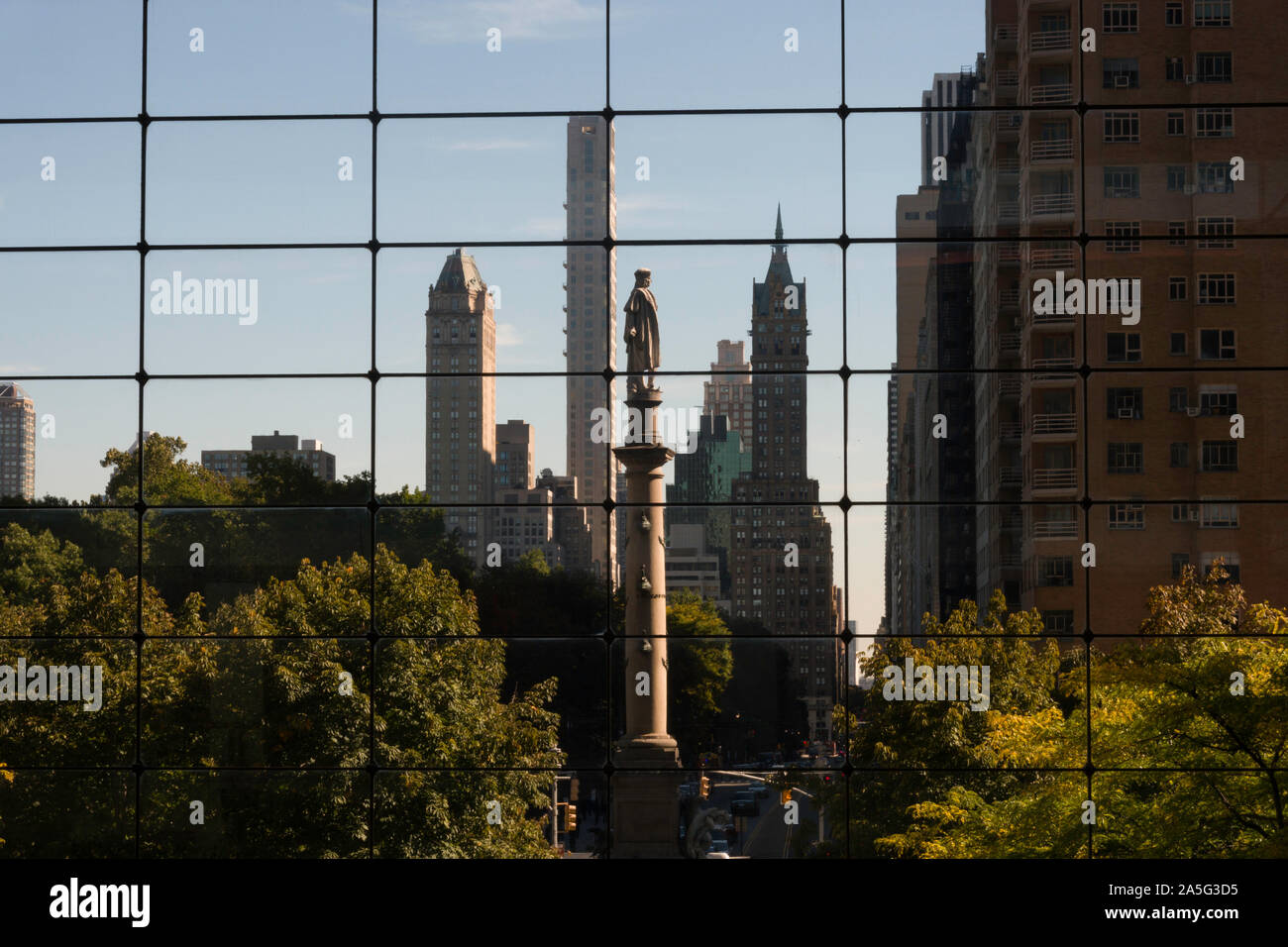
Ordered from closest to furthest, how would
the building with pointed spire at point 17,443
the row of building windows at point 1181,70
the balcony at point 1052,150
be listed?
1. the balcony at point 1052,150
2. the row of building windows at point 1181,70
3. the building with pointed spire at point 17,443

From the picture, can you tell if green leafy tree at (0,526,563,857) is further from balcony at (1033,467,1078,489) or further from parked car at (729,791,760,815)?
balcony at (1033,467,1078,489)

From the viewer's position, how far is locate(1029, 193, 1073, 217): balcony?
12.8m

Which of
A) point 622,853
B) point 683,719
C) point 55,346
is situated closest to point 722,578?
point 683,719

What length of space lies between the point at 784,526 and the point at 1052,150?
431cm

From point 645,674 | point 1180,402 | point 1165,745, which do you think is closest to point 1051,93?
point 1180,402

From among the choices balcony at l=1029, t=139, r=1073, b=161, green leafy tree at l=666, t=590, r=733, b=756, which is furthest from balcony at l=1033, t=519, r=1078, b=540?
balcony at l=1029, t=139, r=1073, b=161

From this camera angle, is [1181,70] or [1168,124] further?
[1181,70]

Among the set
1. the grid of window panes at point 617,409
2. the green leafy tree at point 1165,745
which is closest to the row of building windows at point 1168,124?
the grid of window panes at point 617,409

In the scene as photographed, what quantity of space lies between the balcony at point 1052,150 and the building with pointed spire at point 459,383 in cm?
506

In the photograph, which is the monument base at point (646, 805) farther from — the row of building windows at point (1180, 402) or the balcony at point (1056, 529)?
the row of building windows at point (1180, 402)

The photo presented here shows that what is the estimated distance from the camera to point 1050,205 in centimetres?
1284

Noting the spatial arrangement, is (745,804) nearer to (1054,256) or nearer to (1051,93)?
(1054,256)

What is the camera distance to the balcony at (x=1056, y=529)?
12.4 metres

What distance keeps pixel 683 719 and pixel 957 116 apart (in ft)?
18.5
